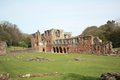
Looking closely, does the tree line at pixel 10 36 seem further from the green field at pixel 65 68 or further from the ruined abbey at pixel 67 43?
the green field at pixel 65 68

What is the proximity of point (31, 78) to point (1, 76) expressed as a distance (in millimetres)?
1965

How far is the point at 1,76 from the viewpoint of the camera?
1517 centimetres

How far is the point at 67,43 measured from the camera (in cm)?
6938

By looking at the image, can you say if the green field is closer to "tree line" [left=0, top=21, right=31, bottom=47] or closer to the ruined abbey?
the ruined abbey

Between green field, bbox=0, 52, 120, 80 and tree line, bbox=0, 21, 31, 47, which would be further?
tree line, bbox=0, 21, 31, 47

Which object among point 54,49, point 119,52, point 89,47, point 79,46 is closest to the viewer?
point 119,52

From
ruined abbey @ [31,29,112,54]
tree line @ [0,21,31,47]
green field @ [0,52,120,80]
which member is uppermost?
tree line @ [0,21,31,47]

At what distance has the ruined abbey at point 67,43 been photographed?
52.7 m

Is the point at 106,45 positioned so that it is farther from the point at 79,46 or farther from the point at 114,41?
the point at 114,41

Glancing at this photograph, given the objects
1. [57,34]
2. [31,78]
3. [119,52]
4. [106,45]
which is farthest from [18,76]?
[57,34]

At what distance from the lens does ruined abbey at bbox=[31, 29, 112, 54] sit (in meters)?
52.7

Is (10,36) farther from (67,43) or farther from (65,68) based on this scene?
(65,68)

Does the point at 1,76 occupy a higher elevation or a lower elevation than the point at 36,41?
lower

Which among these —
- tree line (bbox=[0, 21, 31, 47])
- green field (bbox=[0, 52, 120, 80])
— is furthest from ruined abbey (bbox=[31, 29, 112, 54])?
green field (bbox=[0, 52, 120, 80])
